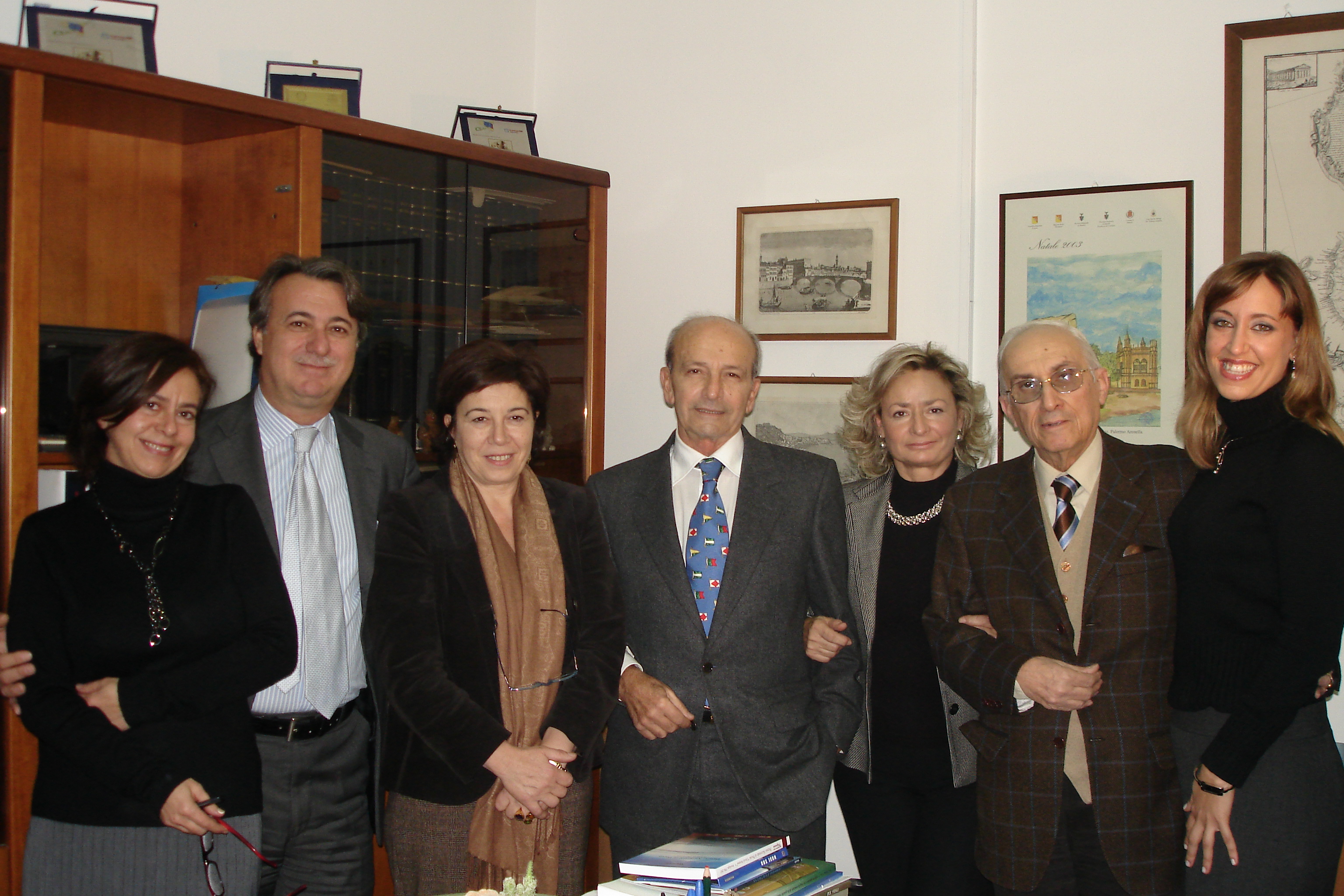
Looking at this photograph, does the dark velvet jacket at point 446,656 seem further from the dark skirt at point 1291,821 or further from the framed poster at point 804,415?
the framed poster at point 804,415

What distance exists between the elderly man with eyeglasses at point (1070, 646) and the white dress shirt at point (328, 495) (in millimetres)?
1237

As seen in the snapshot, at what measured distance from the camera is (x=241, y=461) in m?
2.21

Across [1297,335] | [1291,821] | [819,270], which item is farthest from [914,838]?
[819,270]

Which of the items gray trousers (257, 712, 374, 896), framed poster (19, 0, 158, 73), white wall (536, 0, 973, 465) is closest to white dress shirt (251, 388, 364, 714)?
gray trousers (257, 712, 374, 896)

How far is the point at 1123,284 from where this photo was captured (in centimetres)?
291

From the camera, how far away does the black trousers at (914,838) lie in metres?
2.16

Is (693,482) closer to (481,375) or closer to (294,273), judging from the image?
(481,375)

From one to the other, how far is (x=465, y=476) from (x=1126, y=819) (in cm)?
143

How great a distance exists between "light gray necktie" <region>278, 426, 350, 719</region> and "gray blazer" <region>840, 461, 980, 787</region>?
1124mm

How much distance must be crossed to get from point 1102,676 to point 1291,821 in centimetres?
37

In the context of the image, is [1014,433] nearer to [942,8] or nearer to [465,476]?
[942,8]

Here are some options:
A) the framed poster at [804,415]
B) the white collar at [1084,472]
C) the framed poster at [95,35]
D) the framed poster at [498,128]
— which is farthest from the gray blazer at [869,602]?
the framed poster at [95,35]

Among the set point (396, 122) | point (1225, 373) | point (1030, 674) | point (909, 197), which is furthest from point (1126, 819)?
point (396, 122)

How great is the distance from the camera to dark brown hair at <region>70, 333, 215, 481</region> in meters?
1.93
